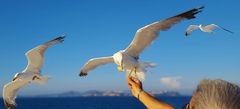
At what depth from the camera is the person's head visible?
1.20 m

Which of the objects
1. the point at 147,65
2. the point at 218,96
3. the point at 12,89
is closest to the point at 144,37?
the point at 147,65

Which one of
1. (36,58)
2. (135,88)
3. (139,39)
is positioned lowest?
(135,88)

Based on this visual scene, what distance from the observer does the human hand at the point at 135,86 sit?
1768 mm

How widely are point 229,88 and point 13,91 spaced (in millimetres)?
9378

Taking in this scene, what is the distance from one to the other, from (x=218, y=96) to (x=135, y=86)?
2.15ft

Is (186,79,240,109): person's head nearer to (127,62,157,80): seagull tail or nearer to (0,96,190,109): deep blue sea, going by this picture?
(127,62,157,80): seagull tail

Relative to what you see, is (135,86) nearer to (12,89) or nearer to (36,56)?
(12,89)

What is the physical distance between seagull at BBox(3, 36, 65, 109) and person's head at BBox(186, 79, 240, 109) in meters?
8.41

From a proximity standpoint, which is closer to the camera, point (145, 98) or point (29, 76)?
point (145, 98)

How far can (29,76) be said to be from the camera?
10.1 m

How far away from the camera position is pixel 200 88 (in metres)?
1.31

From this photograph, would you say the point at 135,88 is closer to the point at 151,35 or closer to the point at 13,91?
the point at 151,35

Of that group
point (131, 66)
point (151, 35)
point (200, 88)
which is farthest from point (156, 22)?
point (200, 88)

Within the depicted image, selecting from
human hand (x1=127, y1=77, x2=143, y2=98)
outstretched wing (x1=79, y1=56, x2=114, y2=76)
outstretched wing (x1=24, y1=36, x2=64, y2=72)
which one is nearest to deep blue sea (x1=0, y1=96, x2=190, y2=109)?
outstretched wing (x1=24, y1=36, x2=64, y2=72)
